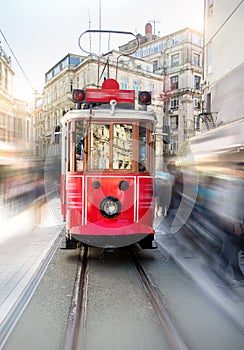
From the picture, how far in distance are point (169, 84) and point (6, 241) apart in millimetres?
44878

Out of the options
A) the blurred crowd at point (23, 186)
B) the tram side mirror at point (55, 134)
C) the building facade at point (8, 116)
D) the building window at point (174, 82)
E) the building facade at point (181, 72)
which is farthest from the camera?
the building window at point (174, 82)

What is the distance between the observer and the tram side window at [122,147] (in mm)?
7301

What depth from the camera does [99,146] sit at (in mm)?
7270

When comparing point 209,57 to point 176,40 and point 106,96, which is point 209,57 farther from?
point 176,40

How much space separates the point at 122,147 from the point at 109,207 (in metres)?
1.16

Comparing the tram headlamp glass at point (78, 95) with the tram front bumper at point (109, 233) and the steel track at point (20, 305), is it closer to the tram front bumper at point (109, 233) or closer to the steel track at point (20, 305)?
the tram front bumper at point (109, 233)

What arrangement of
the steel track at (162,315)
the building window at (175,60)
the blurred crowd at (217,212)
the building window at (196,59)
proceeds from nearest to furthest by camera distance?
the steel track at (162,315) → the blurred crowd at (217,212) → the building window at (196,59) → the building window at (175,60)

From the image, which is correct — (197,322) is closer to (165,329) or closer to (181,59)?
(165,329)

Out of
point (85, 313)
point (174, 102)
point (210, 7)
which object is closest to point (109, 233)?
point (85, 313)

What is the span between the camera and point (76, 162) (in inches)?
289

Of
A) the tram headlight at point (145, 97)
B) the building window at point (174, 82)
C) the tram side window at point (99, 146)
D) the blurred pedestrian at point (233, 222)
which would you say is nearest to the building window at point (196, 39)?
the building window at point (174, 82)

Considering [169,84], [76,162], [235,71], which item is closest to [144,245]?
Result: [76,162]

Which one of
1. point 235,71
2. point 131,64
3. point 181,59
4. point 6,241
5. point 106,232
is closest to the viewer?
point 106,232

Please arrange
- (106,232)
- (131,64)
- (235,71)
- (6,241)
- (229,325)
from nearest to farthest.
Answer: (229,325) < (106,232) < (6,241) < (235,71) < (131,64)
